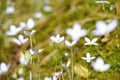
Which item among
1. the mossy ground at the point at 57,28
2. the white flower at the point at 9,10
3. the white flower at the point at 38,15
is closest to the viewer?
the mossy ground at the point at 57,28

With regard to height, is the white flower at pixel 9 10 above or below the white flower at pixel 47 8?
above

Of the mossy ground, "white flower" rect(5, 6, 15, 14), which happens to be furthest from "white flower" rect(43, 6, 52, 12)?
"white flower" rect(5, 6, 15, 14)

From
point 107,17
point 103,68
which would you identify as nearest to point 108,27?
point 103,68

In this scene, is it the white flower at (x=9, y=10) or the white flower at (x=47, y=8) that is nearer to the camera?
the white flower at (x=9, y=10)

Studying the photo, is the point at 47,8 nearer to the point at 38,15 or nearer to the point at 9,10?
the point at 38,15

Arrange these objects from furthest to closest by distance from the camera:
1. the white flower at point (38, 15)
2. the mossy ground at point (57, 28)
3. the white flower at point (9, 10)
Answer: the white flower at point (38, 15), the white flower at point (9, 10), the mossy ground at point (57, 28)

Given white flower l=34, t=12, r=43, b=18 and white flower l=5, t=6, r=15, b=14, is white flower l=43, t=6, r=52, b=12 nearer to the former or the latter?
white flower l=34, t=12, r=43, b=18

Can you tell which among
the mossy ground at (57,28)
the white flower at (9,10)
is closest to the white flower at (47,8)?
the mossy ground at (57,28)

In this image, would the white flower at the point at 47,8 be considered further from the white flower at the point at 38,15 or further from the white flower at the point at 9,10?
the white flower at the point at 9,10

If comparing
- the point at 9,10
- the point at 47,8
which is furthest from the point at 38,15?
the point at 9,10
